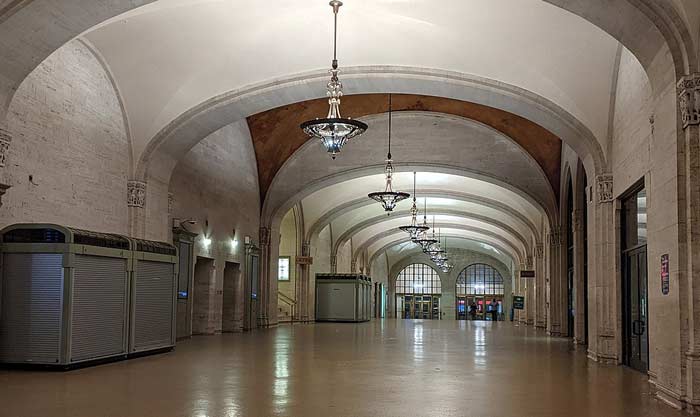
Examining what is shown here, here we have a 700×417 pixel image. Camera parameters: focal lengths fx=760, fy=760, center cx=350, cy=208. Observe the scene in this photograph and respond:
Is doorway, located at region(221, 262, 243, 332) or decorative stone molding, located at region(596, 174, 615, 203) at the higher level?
decorative stone molding, located at region(596, 174, 615, 203)

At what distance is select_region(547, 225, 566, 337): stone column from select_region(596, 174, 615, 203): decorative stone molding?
8.63m

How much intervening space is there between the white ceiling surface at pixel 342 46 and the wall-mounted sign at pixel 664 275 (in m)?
4.44

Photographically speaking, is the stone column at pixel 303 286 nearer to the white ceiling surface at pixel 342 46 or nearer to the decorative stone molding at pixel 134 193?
the decorative stone molding at pixel 134 193

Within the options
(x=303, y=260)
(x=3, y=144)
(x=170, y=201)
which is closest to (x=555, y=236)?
(x=303, y=260)

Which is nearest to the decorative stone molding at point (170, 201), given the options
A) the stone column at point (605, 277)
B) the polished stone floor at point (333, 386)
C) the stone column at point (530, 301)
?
the polished stone floor at point (333, 386)

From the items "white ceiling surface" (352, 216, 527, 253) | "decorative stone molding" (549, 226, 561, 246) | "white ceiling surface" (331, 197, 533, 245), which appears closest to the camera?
"decorative stone molding" (549, 226, 561, 246)

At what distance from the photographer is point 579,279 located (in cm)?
1603

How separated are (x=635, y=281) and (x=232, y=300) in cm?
1187

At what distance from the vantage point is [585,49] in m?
11.5

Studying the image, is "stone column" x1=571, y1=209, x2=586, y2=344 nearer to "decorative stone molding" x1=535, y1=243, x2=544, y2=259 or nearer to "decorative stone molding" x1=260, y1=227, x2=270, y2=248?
"decorative stone molding" x1=260, y1=227, x2=270, y2=248

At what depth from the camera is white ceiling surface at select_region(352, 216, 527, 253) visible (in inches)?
1453

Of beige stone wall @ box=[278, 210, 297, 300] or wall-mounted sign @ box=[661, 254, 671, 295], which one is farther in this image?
beige stone wall @ box=[278, 210, 297, 300]

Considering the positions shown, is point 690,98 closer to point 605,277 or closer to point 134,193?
point 605,277

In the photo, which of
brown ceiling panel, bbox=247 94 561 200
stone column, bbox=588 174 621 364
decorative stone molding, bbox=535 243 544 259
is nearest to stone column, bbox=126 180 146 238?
brown ceiling panel, bbox=247 94 561 200
